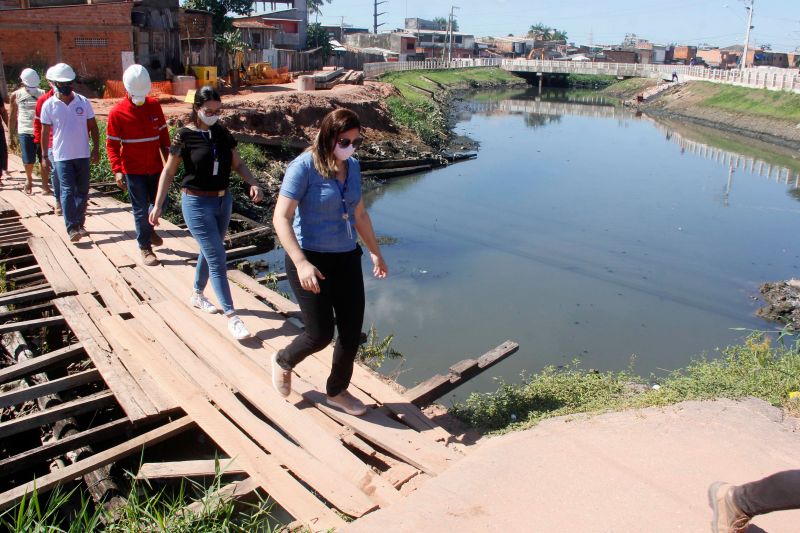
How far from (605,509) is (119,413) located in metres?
3.58

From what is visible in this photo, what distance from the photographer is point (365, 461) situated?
3.88 meters

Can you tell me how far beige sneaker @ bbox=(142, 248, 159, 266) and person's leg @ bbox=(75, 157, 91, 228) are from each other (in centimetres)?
114

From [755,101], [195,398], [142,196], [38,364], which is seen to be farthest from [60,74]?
[755,101]

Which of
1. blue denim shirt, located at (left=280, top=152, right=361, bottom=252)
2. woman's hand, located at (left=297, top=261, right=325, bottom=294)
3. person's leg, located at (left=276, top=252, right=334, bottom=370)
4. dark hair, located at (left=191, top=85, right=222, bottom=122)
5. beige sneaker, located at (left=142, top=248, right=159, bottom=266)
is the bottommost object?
beige sneaker, located at (left=142, top=248, right=159, bottom=266)

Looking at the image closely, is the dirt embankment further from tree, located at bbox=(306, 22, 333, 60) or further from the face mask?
the face mask

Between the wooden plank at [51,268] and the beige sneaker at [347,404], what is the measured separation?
2995mm

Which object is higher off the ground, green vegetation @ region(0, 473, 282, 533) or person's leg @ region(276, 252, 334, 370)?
person's leg @ region(276, 252, 334, 370)

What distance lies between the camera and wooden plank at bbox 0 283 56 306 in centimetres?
573

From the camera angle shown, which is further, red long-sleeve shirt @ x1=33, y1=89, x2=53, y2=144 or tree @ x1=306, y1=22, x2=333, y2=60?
tree @ x1=306, y1=22, x2=333, y2=60

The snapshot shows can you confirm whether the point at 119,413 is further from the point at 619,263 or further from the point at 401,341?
the point at 619,263

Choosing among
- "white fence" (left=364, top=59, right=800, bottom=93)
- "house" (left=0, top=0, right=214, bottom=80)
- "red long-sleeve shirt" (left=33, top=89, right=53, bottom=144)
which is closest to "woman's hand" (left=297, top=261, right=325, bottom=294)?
"red long-sleeve shirt" (left=33, top=89, right=53, bottom=144)

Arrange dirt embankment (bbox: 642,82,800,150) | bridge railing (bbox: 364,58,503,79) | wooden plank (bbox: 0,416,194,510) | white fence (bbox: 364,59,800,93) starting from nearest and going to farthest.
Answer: wooden plank (bbox: 0,416,194,510)
dirt embankment (bbox: 642,82,800,150)
white fence (bbox: 364,59,800,93)
bridge railing (bbox: 364,58,503,79)

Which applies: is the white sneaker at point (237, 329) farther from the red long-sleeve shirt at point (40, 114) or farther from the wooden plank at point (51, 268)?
the red long-sleeve shirt at point (40, 114)

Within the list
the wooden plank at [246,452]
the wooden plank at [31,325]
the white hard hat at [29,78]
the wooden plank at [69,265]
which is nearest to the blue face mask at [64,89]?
the wooden plank at [69,265]
